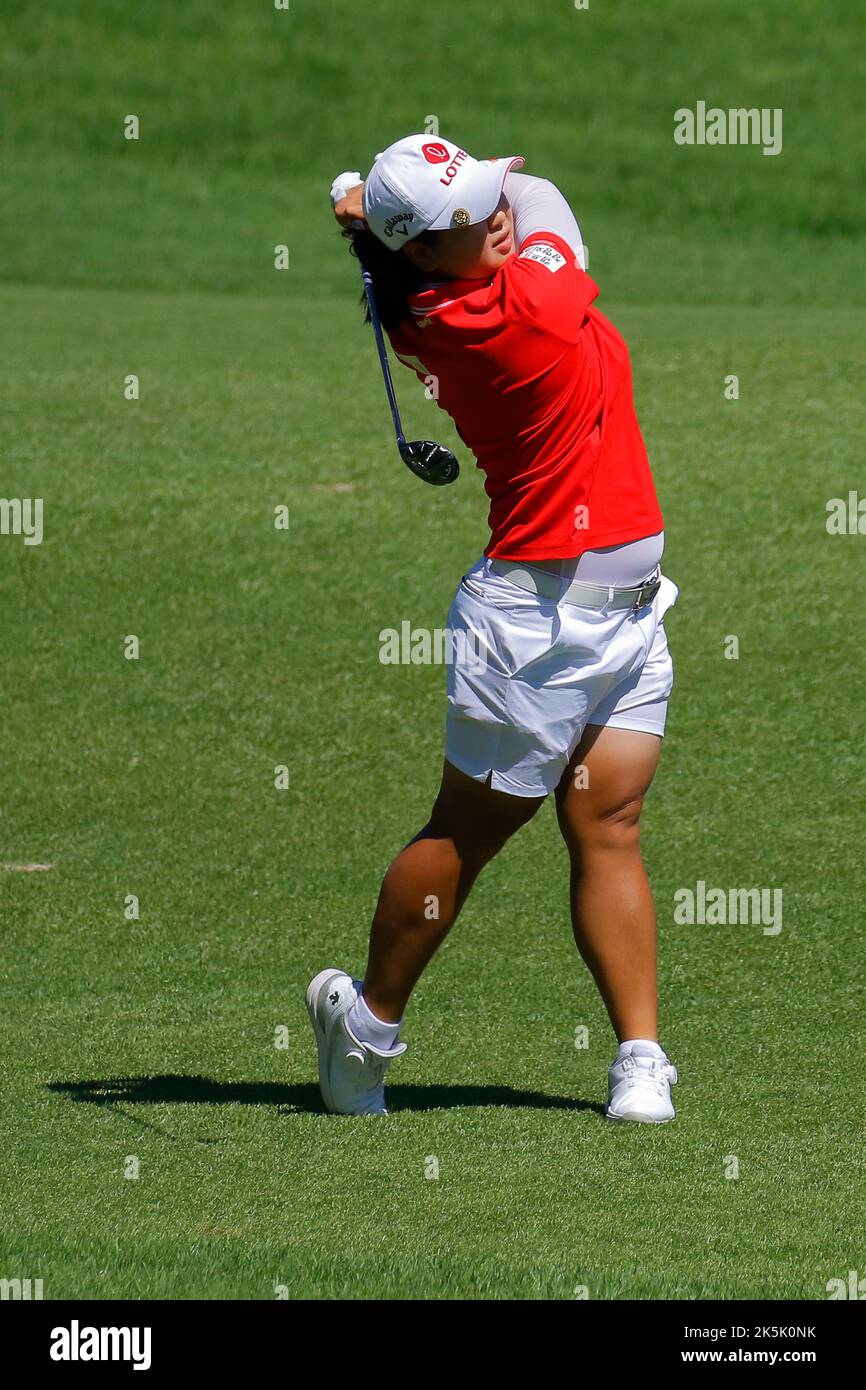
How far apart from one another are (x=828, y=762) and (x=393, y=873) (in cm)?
390

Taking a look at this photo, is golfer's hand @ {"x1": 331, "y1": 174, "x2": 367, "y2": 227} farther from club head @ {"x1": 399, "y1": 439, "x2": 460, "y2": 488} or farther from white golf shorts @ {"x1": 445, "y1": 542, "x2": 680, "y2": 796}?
white golf shorts @ {"x1": 445, "y1": 542, "x2": 680, "y2": 796}

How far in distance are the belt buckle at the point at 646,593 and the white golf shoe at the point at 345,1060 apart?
116 cm

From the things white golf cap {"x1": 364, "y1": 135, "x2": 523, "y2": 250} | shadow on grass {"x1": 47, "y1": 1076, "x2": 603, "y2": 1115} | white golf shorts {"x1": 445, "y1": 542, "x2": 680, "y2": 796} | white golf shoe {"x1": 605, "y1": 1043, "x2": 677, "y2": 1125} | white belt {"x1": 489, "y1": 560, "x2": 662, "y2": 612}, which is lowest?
shadow on grass {"x1": 47, "y1": 1076, "x2": 603, "y2": 1115}

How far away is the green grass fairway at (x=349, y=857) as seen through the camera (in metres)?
4.19

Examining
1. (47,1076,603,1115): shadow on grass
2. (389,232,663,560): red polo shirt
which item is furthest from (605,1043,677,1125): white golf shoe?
(389,232,663,560): red polo shirt

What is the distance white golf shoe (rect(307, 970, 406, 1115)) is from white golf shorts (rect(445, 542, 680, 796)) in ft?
2.28

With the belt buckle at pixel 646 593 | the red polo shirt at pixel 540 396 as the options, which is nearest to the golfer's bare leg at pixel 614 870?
the belt buckle at pixel 646 593

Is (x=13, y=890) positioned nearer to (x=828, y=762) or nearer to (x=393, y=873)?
(x=393, y=873)

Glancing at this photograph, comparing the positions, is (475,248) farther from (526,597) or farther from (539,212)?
(526,597)

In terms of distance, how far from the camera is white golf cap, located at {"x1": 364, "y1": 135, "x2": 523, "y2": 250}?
14.6ft

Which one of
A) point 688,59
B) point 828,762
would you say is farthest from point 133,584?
point 688,59

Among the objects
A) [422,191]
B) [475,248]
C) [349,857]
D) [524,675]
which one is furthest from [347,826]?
[422,191]

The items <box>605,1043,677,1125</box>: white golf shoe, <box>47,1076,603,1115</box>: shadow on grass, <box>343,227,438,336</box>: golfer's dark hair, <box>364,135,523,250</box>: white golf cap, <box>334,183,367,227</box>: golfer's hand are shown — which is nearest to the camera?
<box>364,135,523,250</box>: white golf cap

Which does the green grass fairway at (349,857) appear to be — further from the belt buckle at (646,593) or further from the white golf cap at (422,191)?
the white golf cap at (422,191)
